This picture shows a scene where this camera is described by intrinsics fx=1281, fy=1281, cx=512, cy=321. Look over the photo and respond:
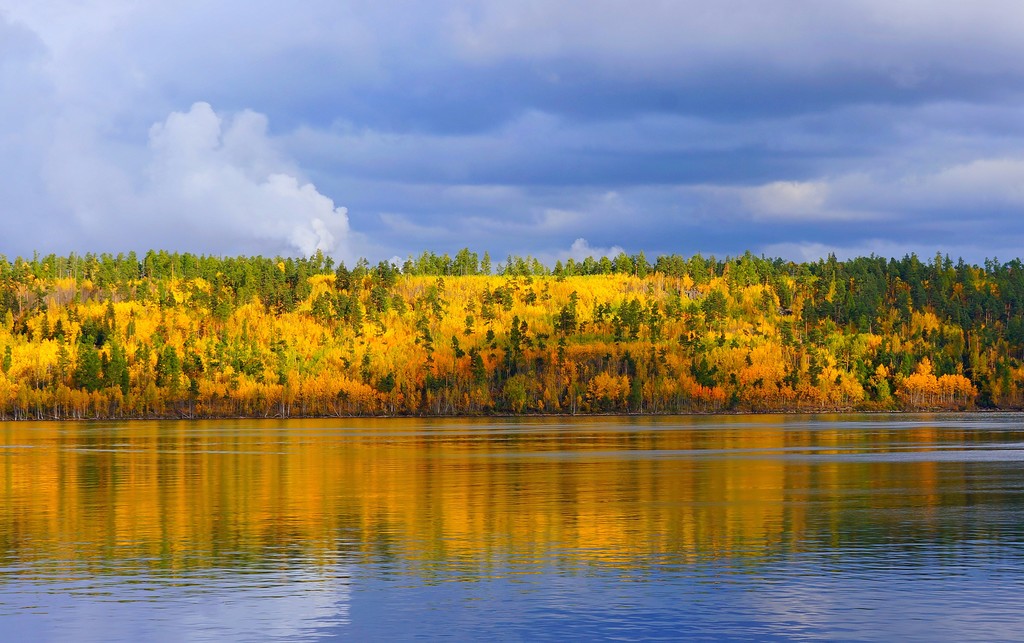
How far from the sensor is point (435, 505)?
6203 centimetres

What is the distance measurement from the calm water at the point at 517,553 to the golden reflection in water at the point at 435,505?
0.79 feet

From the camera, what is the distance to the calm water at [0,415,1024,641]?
3250 centimetres

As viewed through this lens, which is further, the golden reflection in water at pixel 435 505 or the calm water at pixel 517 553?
the golden reflection in water at pixel 435 505

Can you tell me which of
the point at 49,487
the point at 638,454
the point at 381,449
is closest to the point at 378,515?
the point at 49,487

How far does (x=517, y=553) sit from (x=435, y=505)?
1807cm

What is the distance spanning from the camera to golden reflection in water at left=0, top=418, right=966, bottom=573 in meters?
45.4

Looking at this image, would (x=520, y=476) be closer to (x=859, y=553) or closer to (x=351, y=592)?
(x=859, y=553)

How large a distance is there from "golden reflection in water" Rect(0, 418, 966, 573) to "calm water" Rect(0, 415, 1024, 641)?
0.24 metres

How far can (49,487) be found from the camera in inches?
2982

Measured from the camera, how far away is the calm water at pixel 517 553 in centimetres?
3250

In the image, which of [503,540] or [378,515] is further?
[378,515]

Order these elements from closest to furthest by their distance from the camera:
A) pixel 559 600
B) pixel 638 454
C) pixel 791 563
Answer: pixel 559 600, pixel 791 563, pixel 638 454

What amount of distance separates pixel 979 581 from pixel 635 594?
10.7m

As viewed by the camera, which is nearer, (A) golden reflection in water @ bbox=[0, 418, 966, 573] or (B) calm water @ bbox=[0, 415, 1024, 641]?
(B) calm water @ bbox=[0, 415, 1024, 641]
